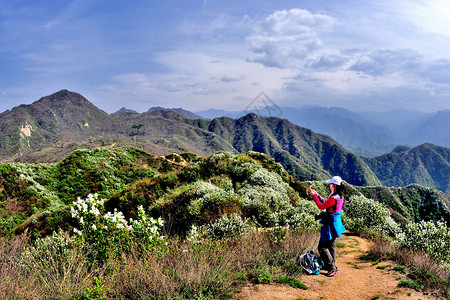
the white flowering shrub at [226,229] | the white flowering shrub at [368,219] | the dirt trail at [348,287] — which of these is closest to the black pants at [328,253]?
the dirt trail at [348,287]

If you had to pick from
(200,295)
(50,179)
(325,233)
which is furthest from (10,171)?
(325,233)

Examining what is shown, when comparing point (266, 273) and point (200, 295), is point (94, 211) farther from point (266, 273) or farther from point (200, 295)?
point (266, 273)

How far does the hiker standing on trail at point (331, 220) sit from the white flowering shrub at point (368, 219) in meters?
6.44

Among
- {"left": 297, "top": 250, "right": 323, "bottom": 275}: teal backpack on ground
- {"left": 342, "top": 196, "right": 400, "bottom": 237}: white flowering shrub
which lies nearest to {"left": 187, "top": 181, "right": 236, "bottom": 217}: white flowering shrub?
{"left": 297, "top": 250, "right": 323, "bottom": 275}: teal backpack on ground

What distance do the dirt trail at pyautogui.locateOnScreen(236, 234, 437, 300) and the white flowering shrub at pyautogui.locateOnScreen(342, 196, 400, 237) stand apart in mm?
4997

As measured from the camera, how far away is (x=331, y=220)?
6547 mm

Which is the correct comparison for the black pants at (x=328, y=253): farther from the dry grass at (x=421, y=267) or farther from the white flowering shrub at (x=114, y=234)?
the white flowering shrub at (x=114, y=234)

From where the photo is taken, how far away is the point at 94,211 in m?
6.05

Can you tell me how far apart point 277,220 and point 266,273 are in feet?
17.2

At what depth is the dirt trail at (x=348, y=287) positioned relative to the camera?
207 inches

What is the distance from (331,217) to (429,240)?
465cm

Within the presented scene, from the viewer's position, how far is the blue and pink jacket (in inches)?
253

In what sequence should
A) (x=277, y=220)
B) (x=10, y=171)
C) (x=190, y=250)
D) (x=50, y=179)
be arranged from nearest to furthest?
1. (x=190, y=250)
2. (x=277, y=220)
3. (x=10, y=171)
4. (x=50, y=179)

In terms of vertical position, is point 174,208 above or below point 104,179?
below
